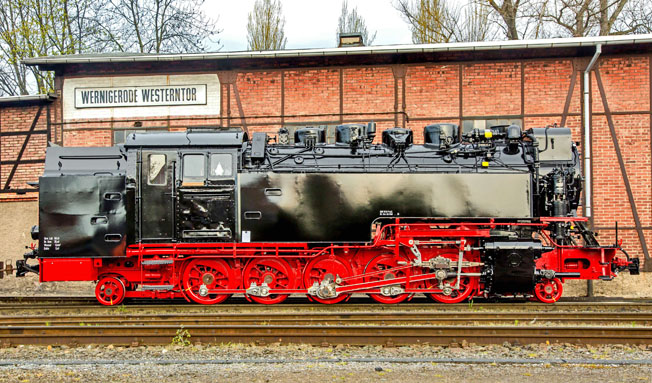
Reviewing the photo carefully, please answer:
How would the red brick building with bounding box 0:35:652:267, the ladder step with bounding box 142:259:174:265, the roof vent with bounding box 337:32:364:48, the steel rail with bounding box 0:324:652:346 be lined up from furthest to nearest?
the roof vent with bounding box 337:32:364:48, the red brick building with bounding box 0:35:652:267, the ladder step with bounding box 142:259:174:265, the steel rail with bounding box 0:324:652:346

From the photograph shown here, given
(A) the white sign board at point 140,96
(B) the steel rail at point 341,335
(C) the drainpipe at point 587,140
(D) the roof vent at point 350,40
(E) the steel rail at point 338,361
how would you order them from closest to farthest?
(E) the steel rail at point 338,361 → (B) the steel rail at point 341,335 → (C) the drainpipe at point 587,140 → (A) the white sign board at point 140,96 → (D) the roof vent at point 350,40

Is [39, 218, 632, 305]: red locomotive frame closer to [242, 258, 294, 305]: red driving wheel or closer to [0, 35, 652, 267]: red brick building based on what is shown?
[242, 258, 294, 305]: red driving wheel

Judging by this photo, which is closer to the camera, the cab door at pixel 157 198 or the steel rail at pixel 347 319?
the steel rail at pixel 347 319

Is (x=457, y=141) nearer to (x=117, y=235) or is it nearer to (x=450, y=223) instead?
(x=450, y=223)

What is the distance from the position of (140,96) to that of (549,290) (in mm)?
10171

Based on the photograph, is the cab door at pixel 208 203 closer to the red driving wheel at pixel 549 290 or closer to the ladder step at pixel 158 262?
the ladder step at pixel 158 262

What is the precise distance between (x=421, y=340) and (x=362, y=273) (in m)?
2.83

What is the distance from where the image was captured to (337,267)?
9.36 metres

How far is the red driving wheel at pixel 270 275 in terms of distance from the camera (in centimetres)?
938

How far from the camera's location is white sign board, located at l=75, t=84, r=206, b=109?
1409 cm

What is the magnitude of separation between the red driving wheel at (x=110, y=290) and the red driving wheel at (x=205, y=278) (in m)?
1.02

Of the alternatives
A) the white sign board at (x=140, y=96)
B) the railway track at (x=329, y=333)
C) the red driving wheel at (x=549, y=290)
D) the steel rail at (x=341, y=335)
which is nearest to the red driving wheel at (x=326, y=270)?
the railway track at (x=329, y=333)

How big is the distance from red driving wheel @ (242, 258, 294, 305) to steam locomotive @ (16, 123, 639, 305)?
0.02 meters

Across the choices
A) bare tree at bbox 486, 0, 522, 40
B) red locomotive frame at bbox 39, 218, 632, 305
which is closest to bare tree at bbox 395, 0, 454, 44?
bare tree at bbox 486, 0, 522, 40
